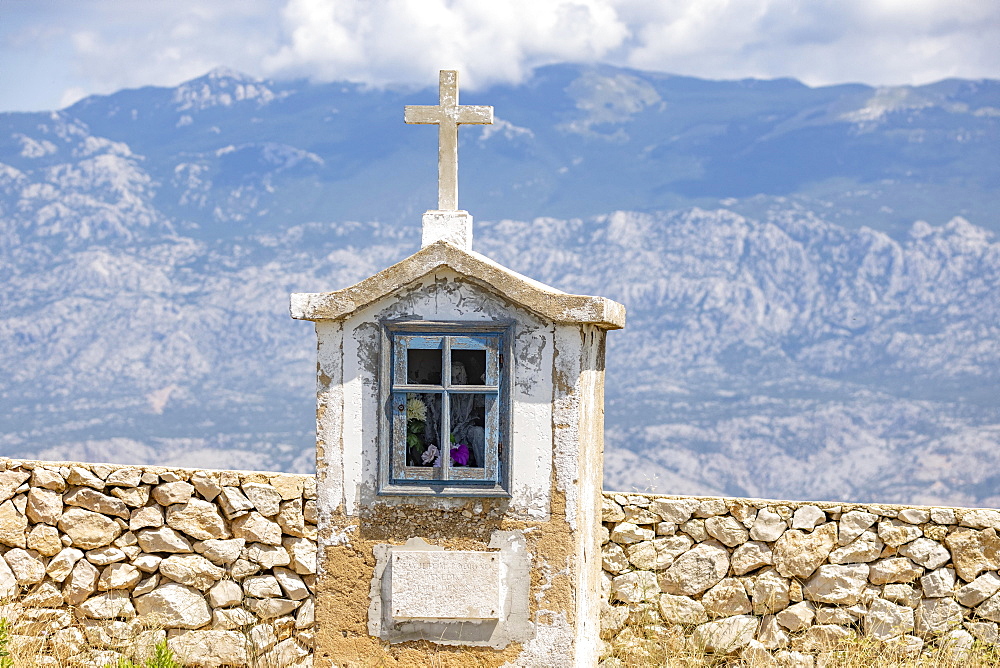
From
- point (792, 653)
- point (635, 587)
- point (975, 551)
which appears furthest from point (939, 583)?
point (635, 587)

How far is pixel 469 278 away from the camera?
18.5ft

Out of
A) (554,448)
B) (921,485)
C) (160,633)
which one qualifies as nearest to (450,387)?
(554,448)

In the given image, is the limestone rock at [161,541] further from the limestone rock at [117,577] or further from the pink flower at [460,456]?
the pink flower at [460,456]

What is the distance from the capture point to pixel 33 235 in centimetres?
13812

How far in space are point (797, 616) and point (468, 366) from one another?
3066 mm

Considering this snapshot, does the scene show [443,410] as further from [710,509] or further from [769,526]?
[769,526]

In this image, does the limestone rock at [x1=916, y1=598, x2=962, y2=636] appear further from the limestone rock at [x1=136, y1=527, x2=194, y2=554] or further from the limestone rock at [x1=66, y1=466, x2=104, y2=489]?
the limestone rock at [x1=66, y1=466, x2=104, y2=489]

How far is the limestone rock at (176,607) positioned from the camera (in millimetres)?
7730

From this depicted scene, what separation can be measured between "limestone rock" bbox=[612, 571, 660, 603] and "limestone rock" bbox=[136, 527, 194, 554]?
295cm

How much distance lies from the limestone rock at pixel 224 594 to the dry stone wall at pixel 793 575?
2528 millimetres

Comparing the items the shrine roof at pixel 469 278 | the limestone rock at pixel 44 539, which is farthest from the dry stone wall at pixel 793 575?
the limestone rock at pixel 44 539

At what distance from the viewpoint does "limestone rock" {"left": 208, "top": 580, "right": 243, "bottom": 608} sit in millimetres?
7758

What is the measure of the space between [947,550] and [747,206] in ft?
451

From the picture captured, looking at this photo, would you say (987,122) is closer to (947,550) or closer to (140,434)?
(140,434)
